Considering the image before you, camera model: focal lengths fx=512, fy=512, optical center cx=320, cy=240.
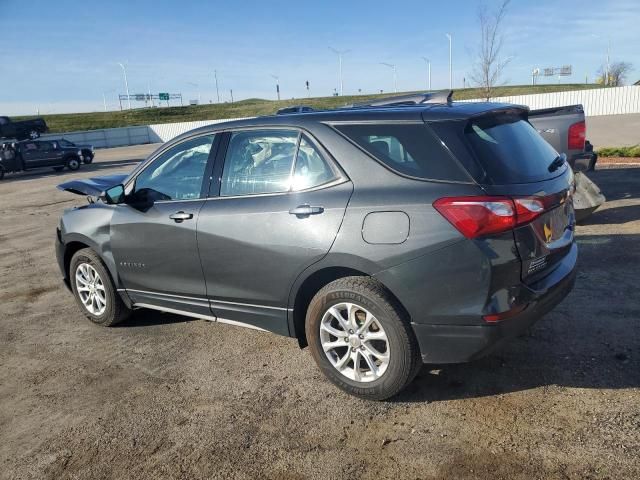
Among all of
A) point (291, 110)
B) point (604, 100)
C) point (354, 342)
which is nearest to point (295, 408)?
point (354, 342)

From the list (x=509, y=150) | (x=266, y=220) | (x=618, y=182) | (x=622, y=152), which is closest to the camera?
(x=509, y=150)

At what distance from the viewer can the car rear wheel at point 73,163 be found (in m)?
26.7

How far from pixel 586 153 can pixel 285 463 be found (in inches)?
243

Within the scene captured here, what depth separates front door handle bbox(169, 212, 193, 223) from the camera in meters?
3.87

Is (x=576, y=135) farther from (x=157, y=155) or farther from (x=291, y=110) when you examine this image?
(x=291, y=110)

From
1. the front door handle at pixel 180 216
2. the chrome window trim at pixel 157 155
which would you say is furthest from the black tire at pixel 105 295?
the front door handle at pixel 180 216

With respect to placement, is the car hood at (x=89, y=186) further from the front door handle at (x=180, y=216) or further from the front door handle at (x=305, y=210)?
the front door handle at (x=305, y=210)

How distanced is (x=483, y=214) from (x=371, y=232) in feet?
2.11

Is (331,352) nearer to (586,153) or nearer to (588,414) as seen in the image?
(588,414)

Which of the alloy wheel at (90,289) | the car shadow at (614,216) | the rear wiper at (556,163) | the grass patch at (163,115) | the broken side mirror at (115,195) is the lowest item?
the car shadow at (614,216)

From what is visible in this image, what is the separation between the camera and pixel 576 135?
6848 mm

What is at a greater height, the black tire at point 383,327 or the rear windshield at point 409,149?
the rear windshield at point 409,149

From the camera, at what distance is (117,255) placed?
4461 mm

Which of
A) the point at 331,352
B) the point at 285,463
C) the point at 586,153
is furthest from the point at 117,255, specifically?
the point at 586,153
